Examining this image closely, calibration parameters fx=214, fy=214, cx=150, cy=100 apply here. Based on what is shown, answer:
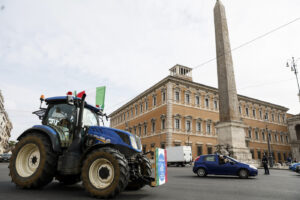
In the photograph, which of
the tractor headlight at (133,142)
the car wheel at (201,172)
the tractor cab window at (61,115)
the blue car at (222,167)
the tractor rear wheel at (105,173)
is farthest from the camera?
the car wheel at (201,172)

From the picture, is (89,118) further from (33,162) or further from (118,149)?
(33,162)

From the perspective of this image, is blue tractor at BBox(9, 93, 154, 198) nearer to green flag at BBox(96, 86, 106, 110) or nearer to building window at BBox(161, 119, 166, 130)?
green flag at BBox(96, 86, 106, 110)

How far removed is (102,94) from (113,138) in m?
→ 2.77

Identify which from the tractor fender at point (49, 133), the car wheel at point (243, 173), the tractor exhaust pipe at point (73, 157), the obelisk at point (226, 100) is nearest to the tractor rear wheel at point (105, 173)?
the tractor exhaust pipe at point (73, 157)

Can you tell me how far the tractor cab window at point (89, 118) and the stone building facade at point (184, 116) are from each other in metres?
26.5

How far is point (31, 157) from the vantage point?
5.76 meters

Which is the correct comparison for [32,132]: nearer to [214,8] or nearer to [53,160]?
[53,160]

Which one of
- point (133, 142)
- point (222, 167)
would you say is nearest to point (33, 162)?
point (133, 142)

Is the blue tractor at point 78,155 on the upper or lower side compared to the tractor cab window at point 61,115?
lower

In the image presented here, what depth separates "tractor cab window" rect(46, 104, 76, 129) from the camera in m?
6.07

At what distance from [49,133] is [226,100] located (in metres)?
15.9

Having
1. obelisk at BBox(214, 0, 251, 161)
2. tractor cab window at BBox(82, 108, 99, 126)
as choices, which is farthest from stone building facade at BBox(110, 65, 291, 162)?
tractor cab window at BBox(82, 108, 99, 126)

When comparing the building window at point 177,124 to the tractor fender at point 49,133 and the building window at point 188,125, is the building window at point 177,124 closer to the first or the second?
the building window at point 188,125

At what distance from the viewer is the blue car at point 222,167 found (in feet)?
37.8
